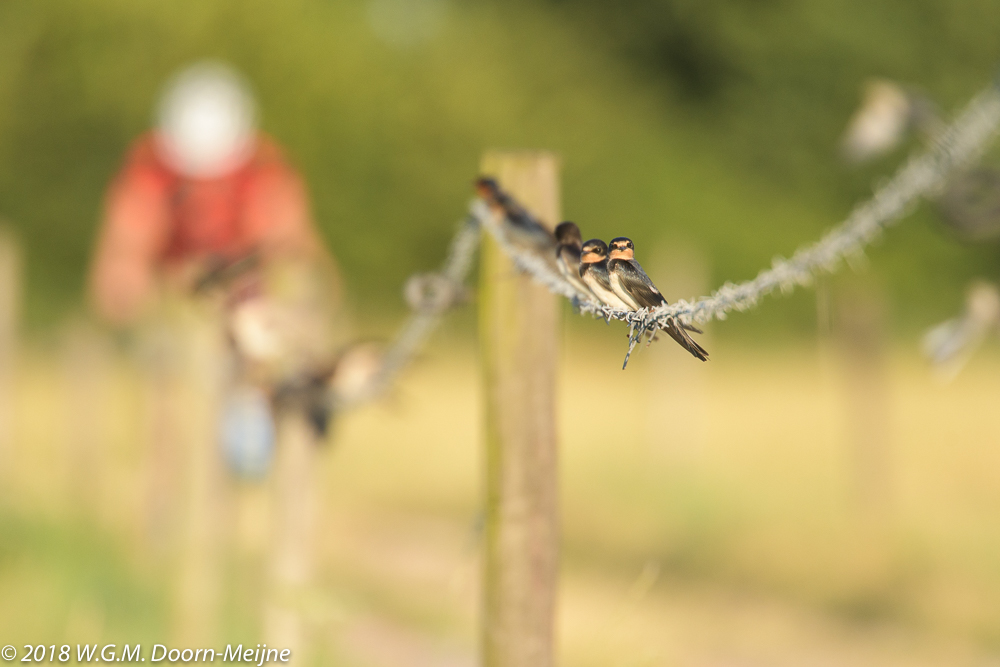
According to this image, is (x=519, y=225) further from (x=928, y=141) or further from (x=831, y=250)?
(x=928, y=141)

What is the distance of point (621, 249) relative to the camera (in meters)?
1.61

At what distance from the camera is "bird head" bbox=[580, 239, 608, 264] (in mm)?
1673

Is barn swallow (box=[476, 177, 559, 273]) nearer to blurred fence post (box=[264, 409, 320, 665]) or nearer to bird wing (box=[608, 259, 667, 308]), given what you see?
bird wing (box=[608, 259, 667, 308])

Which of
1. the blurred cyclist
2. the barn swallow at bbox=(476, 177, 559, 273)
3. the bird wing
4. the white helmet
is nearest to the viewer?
the bird wing

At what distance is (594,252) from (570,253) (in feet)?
0.77

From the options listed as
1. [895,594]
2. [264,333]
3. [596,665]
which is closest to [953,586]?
[895,594]

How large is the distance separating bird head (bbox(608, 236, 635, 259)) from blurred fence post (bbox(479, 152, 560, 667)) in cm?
80

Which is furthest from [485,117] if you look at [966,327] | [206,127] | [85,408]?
[966,327]

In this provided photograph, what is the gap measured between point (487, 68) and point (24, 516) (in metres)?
11.9

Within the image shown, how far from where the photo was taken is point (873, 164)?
15484 millimetres

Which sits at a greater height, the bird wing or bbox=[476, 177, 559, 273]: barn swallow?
bbox=[476, 177, 559, 273]: barn swallow

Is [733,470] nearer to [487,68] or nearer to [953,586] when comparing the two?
[953,586]

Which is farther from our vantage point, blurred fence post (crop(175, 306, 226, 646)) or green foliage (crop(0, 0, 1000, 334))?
green foliage (crop(0, 0, 1000, 334))

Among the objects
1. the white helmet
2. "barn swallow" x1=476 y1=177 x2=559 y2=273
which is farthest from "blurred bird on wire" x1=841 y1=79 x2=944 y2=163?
the white helmet
